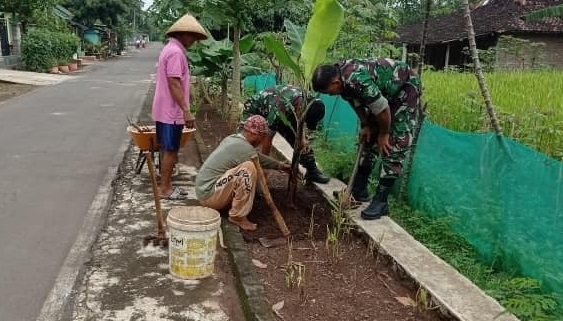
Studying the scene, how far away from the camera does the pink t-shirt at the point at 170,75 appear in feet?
17.0

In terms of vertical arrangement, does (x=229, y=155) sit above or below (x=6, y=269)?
above

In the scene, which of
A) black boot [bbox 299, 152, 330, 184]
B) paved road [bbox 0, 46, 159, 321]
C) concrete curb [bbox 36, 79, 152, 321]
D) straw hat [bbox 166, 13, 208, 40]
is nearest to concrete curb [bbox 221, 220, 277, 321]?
concrete curb [bbox 36, 79, 152, 321]

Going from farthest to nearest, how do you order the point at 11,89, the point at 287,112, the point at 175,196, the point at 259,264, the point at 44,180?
the point at 11,89 < the point at 44,180 < the point at 175,196 < the point at 287,112 < the point at 259,264

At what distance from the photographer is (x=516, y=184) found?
12.1 feet

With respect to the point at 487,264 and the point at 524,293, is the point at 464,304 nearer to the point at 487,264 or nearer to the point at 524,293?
the point at 524,293

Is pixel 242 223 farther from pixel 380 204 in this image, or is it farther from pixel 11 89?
pixel 11 89

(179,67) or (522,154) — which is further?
(179,67)

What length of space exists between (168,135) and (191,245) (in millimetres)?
2066

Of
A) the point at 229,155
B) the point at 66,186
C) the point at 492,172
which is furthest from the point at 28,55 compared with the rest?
the point at 492,172

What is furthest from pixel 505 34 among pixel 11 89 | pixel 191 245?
pixel 191 245

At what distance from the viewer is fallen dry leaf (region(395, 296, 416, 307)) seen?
11.3ft

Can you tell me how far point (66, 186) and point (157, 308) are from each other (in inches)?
134

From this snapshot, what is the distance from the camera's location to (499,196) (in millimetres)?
3865

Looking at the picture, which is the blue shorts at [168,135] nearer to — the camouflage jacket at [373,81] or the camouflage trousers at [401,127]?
the camouflage jacket at [373,81]
